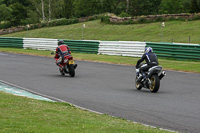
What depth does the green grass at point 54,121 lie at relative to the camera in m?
6.40

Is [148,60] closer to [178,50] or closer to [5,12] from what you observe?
[178,50]

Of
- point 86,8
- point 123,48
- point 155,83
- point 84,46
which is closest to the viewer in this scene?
point 155,83

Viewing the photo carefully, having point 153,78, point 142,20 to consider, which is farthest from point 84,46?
point 142,20

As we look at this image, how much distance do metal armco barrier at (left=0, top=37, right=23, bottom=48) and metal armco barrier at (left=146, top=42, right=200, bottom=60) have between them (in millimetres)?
15714

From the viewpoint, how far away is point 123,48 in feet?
91.2

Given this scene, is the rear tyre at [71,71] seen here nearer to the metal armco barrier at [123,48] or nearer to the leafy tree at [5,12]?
the metal armco barrier at [123,48]

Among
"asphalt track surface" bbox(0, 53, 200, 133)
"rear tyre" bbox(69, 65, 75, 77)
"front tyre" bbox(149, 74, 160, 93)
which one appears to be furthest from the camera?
"rear tyre" bbox(69, 65, 75, 77)

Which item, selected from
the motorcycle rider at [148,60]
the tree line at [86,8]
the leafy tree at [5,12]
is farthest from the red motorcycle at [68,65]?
the leafy tree at [5,12]

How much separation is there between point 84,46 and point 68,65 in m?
13.4

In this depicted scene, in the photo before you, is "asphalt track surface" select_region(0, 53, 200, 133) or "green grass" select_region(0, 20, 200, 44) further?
"green grass" select_region(0, 20, 200, 44)

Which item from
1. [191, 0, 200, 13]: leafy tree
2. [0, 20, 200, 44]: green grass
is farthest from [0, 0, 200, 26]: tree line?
[0, 20, 200, 44]: green grass

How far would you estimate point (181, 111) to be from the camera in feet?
31.2

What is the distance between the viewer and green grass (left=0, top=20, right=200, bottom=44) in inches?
1594

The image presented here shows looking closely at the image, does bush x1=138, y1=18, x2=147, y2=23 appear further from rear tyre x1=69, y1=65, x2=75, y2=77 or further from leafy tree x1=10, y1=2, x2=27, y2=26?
leafy tree x1=10, y1=2, x2=27, y2=26
